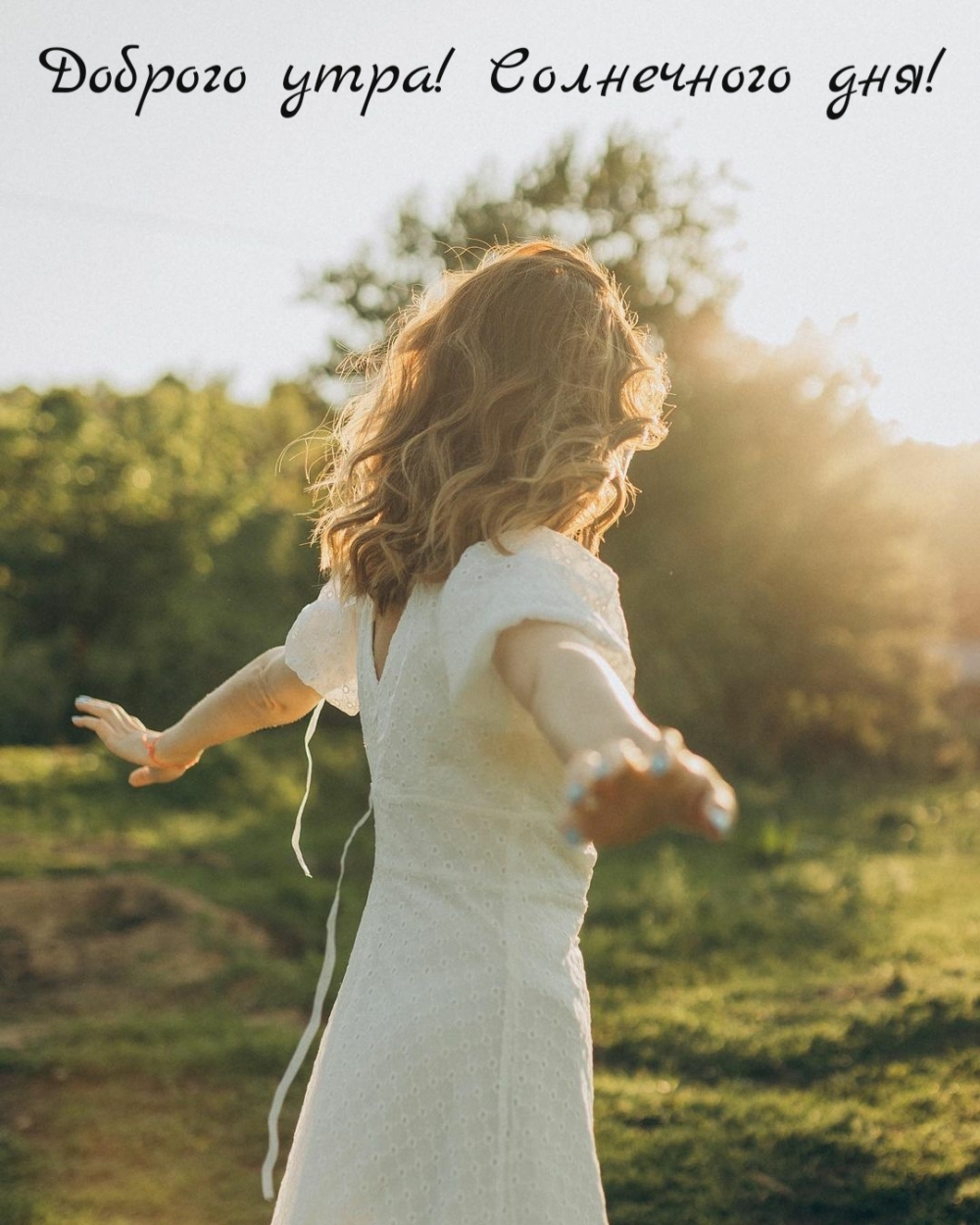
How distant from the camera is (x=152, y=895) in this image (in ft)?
25.9

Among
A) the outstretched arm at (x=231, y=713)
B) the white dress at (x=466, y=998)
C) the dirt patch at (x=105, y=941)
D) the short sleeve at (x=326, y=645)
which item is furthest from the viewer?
the dirt patch at (x=105, y=941)

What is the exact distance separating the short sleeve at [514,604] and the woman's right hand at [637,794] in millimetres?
301

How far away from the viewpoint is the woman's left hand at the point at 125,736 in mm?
2316

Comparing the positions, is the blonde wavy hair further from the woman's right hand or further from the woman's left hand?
the woman's left hand

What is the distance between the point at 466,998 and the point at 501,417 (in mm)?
716

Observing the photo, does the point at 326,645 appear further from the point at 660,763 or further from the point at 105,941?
the point at 105,941

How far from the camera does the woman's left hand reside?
7.60ft

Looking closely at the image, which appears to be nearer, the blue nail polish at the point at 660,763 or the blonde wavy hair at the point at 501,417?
the blue nail polish at the point at 660,763

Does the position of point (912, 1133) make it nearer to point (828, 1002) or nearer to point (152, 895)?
point (828, 1002)

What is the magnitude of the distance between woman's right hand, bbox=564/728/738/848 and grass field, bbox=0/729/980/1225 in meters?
3.14

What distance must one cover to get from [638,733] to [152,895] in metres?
7.21

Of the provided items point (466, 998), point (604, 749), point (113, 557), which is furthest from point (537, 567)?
point (113, 557)

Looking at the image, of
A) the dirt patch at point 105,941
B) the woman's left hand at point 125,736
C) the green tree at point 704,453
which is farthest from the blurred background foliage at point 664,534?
the woman's left hand at point 125,736

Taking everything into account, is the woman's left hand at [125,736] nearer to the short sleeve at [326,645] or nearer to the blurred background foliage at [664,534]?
the short sleeve at [326,645]
